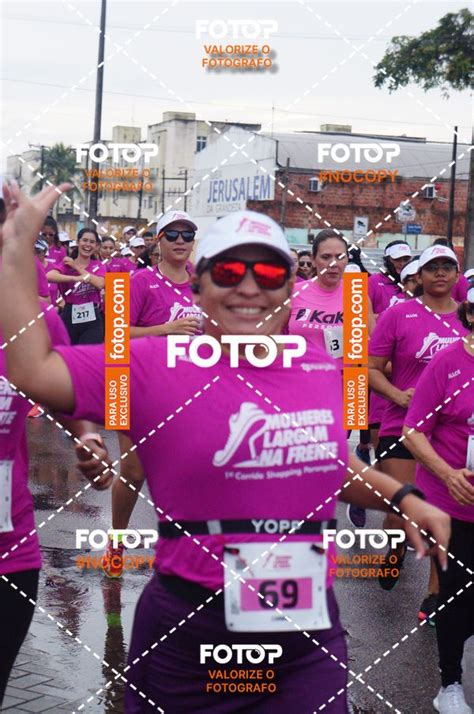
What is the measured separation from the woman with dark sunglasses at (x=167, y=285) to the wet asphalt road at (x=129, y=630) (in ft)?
5.19

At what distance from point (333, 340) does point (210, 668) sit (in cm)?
551

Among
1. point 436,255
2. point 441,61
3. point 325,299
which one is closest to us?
point 436,255

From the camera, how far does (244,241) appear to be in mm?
3020

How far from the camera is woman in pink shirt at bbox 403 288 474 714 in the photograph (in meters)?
A: 5.35

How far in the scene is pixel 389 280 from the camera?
1096cm

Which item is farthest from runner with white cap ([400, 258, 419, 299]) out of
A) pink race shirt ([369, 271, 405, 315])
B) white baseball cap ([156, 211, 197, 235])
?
white baseball cap ([156, 211, 197, 235])

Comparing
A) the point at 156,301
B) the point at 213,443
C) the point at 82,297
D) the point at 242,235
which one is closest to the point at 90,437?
the point at 213,443

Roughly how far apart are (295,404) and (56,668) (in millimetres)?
3111

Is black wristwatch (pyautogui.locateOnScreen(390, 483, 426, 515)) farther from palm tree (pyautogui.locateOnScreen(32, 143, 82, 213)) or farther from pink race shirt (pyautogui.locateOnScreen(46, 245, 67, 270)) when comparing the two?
palm tree (pyautogui.locateOnScreen(32, 143, 82, 213))

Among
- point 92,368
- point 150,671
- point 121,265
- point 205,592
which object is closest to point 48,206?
point 92,368

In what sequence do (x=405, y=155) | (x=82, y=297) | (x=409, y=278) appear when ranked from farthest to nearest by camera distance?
(x=405, y=155), (x=82, y=297), (x=409, y=278)

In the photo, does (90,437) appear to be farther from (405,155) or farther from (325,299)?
(405,155)

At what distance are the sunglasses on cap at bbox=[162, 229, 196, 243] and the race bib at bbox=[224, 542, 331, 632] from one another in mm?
4485

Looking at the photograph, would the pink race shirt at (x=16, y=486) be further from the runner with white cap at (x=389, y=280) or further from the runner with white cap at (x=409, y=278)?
the runner with white cap at (x=389, y=280)
